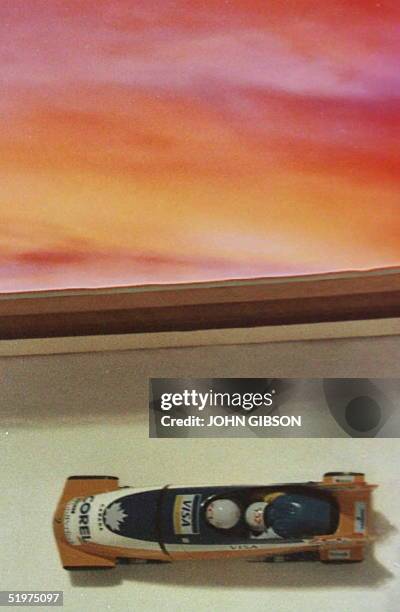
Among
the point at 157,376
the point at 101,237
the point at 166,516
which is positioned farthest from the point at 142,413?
the point at 101,237

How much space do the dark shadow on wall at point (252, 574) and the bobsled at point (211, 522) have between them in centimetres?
Result: 2

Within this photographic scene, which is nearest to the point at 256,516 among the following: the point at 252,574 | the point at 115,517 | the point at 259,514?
the point at 259,514

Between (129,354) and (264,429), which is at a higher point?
(129,354)

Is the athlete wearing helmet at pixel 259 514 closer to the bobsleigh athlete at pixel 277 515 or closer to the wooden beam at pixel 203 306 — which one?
the bobsleigh athlete at pixel 277 515

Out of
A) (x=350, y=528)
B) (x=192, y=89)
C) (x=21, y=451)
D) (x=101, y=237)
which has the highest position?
(x=192, y=89)

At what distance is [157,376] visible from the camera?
127 centimetres

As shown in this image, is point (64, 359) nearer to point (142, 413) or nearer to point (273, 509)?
point (142, 413)

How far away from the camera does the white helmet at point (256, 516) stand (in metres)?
1.16

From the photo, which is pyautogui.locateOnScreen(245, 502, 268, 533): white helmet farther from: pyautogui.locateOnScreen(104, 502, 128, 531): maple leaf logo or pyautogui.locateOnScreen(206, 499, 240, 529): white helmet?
pyautogui.locateOnScreen(104, 502, 128, 531): maple leaf logo

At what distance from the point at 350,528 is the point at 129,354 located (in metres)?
0.44

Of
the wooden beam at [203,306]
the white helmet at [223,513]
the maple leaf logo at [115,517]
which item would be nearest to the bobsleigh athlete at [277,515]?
the white helmet at [223,513]

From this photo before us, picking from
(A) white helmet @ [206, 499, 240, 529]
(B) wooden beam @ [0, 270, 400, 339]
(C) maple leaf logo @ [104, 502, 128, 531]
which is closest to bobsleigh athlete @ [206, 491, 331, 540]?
(A) white helmet @ [206, 499, 240, 529]

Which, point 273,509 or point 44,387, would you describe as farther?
point 44,387

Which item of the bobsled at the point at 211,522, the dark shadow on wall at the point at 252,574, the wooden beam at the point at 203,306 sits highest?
the wooden beam at the point at 203,306
